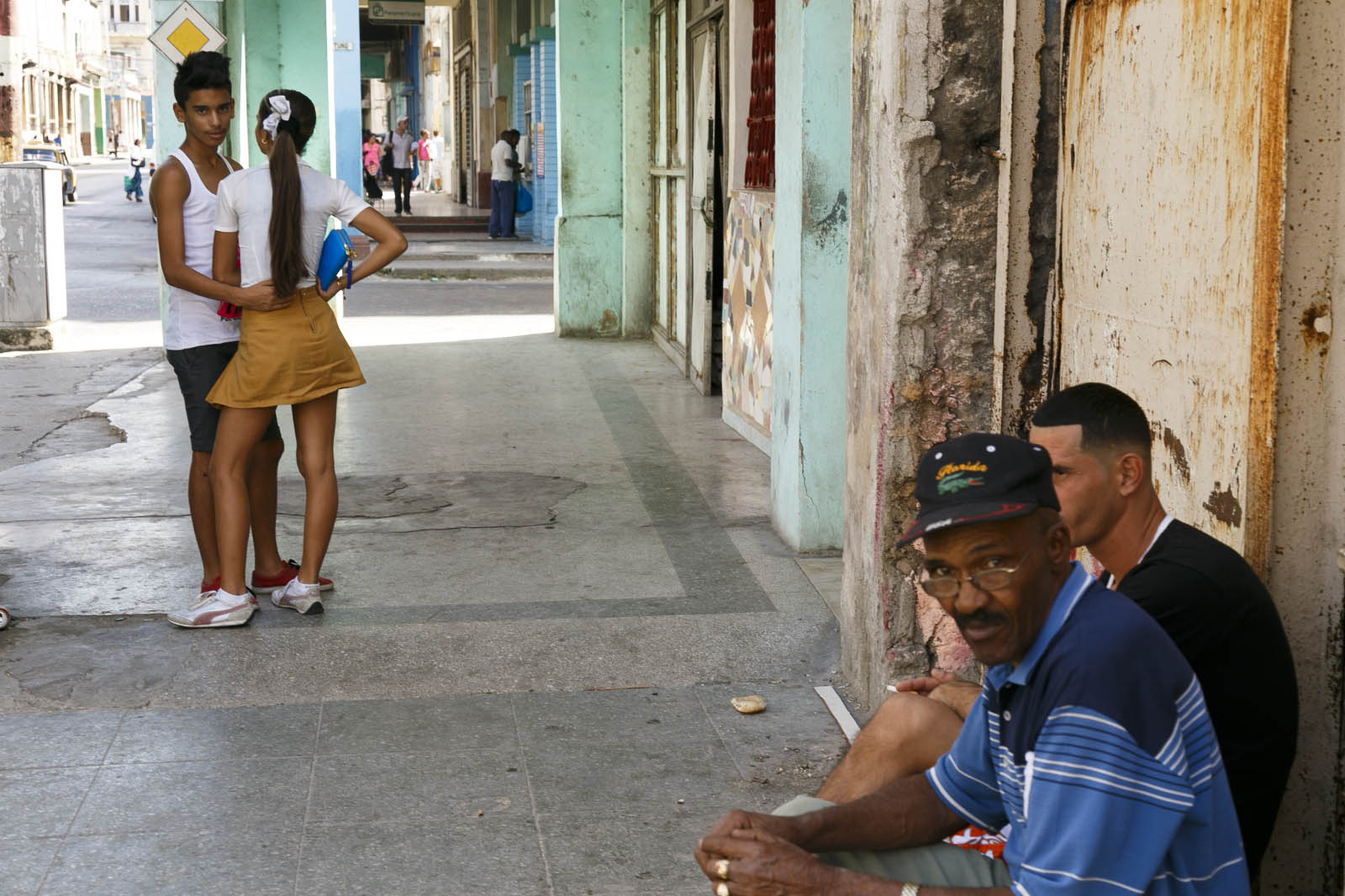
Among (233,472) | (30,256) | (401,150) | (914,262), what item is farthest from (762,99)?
(401,150)

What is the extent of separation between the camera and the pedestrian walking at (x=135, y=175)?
38812mm

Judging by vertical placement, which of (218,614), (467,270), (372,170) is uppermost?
(372,170)

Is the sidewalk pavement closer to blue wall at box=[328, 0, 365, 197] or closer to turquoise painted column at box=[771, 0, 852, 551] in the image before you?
turquoise painted column at box=[771, 0, 852, 551]

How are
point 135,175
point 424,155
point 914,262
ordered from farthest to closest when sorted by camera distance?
point 424,155 → point 135,175 → point 914,262

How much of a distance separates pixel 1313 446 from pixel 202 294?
352 centimetres

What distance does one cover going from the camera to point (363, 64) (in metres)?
54.5

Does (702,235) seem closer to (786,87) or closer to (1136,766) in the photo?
(786,87)

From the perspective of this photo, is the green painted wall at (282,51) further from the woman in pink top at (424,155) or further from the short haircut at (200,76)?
the woman in pink top at (424,155)

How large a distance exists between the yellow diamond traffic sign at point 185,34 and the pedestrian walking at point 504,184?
1217 cm

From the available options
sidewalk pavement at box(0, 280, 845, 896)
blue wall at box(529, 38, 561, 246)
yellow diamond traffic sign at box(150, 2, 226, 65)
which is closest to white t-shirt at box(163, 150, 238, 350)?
sidewalk pavement at box(0, 280, 845, 896)

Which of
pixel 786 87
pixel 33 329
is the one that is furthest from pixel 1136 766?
pixel 33 329

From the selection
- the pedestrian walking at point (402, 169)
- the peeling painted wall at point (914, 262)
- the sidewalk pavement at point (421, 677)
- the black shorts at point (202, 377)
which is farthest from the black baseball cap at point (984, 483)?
the pedestrian walking at point (402, 169)

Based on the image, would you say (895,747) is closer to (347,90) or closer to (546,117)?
(546,117)

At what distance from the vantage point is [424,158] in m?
42.9
